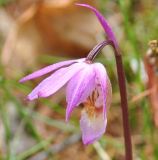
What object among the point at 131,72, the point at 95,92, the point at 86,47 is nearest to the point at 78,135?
the point at 131,72

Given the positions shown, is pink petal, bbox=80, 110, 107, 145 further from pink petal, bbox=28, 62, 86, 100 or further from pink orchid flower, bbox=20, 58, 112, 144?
pink petal, bbox=28, 62, 86, 100

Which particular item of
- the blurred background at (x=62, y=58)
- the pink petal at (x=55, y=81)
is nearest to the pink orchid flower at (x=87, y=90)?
the pink petal at (x=55, y=81)

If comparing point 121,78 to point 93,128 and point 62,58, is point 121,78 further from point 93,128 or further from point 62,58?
point 62,58

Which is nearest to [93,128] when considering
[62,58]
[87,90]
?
[87,90]

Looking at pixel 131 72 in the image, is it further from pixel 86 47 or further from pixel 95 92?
pixel 95 92

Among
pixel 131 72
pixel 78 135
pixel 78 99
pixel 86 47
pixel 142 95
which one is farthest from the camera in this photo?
pixel 86 47

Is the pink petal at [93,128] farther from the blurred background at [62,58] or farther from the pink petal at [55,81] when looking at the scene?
the blurred background at [62,58]
